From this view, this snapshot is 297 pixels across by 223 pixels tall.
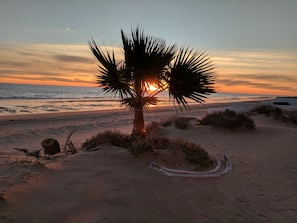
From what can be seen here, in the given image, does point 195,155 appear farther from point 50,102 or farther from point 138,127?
point 50,102

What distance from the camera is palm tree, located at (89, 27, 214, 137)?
679cm

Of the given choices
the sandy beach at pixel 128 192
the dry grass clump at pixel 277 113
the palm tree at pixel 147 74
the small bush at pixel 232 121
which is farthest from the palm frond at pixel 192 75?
the dry grass clump at pixel 277 113

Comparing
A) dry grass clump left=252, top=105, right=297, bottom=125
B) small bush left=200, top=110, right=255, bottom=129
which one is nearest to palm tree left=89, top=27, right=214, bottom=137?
small bush left=200, top=110, right=255, bottom=129

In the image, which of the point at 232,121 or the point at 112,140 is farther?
the point at 232,121

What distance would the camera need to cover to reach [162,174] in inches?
214

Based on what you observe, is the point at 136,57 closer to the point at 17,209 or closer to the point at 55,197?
the point at 55,197

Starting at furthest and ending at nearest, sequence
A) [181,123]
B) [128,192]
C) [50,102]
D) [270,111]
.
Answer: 1. [50,102]
2. [270,111]
3. [181,123]
4. [128,192]

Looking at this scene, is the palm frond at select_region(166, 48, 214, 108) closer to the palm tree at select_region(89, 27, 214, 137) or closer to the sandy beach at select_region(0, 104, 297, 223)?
the palm tree at select_region(89, 27, 214, 137)

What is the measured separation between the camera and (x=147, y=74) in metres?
7.01

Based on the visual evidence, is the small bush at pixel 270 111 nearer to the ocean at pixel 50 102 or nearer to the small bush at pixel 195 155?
the ocean at pixel 50 102

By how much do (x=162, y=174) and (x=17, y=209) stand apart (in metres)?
2.62

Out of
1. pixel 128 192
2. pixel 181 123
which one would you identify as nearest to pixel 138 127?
pixel 128 192

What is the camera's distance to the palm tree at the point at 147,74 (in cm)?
679

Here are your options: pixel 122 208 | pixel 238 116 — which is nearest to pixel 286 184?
pixel 122 208
